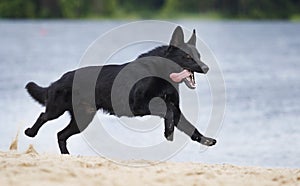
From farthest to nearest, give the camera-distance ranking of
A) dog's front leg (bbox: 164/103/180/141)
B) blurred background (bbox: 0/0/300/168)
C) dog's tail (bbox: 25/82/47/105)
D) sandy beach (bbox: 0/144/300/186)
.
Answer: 1. blurred background (bbox: 0/0/300/168)
2. dog's tail (bbox: 25/82/47/105)
3. dog's front leg (bbox: 164/103/180/141)
4. sandy beach (bbox: 0/144/300/186)

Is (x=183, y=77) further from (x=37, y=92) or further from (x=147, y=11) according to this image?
(x=147, y=11)

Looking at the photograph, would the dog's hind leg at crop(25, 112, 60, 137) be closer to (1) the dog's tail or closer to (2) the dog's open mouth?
(1) the dog's tail

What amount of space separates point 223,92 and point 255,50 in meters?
19.8

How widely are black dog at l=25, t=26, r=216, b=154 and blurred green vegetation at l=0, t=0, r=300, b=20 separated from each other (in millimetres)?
65726

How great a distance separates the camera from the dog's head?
27.3 feet

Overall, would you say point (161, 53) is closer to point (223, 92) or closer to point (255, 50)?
point (223, 92)

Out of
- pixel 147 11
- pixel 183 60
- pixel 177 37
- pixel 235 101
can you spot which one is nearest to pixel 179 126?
pixel 183 60

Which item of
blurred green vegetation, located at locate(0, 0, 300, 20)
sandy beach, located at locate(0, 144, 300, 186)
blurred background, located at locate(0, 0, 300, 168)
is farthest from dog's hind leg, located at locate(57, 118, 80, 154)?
blurred green vegetation, located at locate(0, 0, 300, 20)

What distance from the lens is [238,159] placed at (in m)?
12.0

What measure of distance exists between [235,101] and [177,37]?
1045 centimetres

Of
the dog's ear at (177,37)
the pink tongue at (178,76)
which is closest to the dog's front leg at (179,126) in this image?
the pink tongue at (178,76)

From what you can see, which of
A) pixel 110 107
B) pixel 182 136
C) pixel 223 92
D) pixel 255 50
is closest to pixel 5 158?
pixel 110 107

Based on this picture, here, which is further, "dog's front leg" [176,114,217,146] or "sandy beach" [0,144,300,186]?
"dog's front leg" [176,114,217,146]

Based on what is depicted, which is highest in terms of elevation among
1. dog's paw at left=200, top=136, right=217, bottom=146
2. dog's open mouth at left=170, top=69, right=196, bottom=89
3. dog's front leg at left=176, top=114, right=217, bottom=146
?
dog's open mouth at left=170, top=69, right=196, bottom=89
